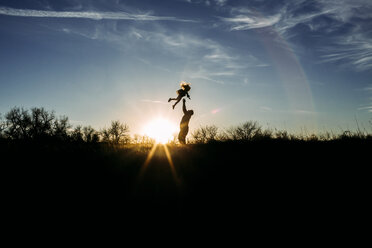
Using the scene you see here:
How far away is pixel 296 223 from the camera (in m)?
3.02

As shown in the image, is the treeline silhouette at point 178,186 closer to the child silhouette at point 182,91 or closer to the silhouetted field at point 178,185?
the silhouetted field at point 178,185

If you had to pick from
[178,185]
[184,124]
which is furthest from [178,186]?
[184,124]

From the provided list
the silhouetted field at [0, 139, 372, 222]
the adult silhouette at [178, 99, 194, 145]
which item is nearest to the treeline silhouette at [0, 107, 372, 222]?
the silhouetted field at [0, 139, 372, 222]

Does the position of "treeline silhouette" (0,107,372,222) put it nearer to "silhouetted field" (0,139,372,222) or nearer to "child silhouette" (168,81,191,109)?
"silhouetted field" (0,139,372,222)

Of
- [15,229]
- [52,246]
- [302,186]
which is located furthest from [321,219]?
[15,229]

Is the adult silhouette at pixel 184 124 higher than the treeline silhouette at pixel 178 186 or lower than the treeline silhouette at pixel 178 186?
higher

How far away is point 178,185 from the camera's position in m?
4.03

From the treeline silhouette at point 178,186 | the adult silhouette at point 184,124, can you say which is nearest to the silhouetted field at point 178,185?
the treeline silhouette at point 178,186

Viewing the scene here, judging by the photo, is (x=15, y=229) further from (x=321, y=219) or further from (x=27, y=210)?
(x=321, y=219)

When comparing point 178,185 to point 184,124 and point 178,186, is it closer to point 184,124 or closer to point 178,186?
point 178,186

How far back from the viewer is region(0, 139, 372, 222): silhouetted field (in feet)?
10.6

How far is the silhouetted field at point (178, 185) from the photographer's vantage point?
10.6 feet

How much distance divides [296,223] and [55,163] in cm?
480

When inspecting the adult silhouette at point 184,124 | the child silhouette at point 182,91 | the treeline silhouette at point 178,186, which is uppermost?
the child silhouette at point 182,91
